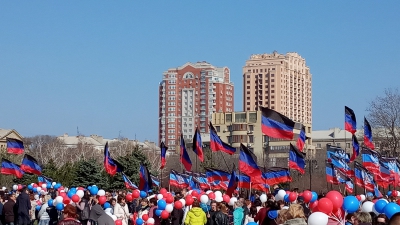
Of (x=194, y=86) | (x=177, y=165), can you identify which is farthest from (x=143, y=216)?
(x=194, y=86)

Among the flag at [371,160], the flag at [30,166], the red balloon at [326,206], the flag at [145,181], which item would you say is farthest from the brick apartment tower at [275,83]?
the red balloon at [326,206]

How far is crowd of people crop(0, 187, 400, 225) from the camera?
33.9 feet

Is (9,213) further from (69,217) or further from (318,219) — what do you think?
(318,219)

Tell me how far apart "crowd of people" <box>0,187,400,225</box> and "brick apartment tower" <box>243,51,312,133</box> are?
15280 cm

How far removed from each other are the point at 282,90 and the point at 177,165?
85.3 m

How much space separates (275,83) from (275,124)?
153035 millimetres

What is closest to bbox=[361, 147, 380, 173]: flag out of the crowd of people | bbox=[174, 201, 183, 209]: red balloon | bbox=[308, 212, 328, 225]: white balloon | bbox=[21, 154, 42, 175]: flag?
the crowd of people

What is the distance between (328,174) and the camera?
3481 centimetres

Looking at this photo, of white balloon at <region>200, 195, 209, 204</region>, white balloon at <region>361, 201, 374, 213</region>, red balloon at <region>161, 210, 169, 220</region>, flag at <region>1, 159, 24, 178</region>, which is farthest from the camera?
flag at <region>1, 159, 24, 178</region>

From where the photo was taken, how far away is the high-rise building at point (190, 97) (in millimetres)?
175000

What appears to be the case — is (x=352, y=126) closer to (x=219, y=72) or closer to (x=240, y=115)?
(x=240, y=115)

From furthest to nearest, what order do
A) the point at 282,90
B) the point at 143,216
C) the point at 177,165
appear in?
the point at 282,90 < the point at 177,165 < the point at 143,216

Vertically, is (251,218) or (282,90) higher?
(282,90)

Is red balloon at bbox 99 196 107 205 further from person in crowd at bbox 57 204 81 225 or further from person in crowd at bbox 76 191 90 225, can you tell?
Result: person in crowd at bbox 57 204 81 225
